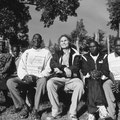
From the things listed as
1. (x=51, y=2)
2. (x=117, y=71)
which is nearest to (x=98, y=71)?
(x=117, y=71)

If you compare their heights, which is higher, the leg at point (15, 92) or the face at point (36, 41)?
the face at point (36, 41)

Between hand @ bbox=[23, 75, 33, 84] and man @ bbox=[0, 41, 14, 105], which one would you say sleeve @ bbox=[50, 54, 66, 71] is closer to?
hand @ bbox=[23, 75, 33, 84]

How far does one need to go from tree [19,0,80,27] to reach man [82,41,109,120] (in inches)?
585

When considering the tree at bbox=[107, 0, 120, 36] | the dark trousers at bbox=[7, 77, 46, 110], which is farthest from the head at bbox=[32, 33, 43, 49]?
the tree at bbox=[107, 0, 120, 36]

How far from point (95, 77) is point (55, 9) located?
15.7 m

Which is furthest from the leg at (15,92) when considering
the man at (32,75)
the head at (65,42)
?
the head at (65,42)

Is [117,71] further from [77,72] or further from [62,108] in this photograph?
[62,108]

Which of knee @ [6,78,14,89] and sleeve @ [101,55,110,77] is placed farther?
knee @ [6,78,14,89]

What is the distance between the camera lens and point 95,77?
4.96 metres

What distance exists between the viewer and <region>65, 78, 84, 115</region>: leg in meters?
4.90

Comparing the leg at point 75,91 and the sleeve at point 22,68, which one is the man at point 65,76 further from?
the sleeve at point 22,68

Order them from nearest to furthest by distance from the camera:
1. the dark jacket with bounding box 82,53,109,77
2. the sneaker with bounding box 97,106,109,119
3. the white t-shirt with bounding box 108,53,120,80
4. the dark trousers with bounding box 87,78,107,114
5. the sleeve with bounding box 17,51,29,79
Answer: the sneaker with bounding box 97,106,109,119 → the dark trousers with bounding box 87,78,107,114 → the dark jacket with bounding box 82,53,109,77 → the white t-shirt with bounding box 108,53,120,80 → the sleeve with bounding box 17,51,29,79

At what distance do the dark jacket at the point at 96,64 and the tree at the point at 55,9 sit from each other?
14887mm

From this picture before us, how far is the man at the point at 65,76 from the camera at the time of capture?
16.4ft
